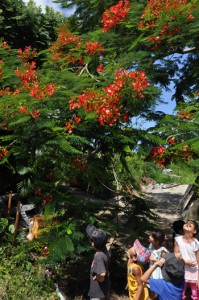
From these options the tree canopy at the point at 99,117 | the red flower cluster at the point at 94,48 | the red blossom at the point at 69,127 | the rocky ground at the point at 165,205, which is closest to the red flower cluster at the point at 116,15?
the tree canopy at the point at 99,117

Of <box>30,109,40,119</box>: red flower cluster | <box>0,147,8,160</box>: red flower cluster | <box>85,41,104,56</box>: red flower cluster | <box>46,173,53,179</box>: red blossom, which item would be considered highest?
<box>85,41,104,56</box>: red flower cluster

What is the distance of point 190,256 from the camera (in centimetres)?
378

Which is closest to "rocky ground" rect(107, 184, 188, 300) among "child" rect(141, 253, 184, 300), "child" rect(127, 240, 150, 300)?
"child" rect(127, 240, 150, 300)

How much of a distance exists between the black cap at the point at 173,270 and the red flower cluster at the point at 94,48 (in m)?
3.46

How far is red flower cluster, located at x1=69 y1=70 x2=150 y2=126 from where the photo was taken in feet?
13.0

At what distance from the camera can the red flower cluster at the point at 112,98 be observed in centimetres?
396

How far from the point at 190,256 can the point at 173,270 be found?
1.85 ft

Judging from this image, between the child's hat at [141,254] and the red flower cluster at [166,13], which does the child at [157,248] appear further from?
the red flower cluster at [166,13]

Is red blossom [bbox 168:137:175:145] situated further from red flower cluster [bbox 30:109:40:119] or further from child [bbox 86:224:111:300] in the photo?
red flower cluster [bbox 30:109:40:119]

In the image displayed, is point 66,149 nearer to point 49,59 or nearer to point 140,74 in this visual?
point 140,74

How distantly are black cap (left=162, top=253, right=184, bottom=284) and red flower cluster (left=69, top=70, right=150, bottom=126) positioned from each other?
1.60m

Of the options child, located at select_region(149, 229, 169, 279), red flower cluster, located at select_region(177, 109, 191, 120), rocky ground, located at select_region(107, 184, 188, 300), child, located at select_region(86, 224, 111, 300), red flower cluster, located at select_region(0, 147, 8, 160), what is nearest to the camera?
child, located at select_region(86, 224, 111, 300)

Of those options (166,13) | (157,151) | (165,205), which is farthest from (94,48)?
(165,205)

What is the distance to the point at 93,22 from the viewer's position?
23.8 ft
